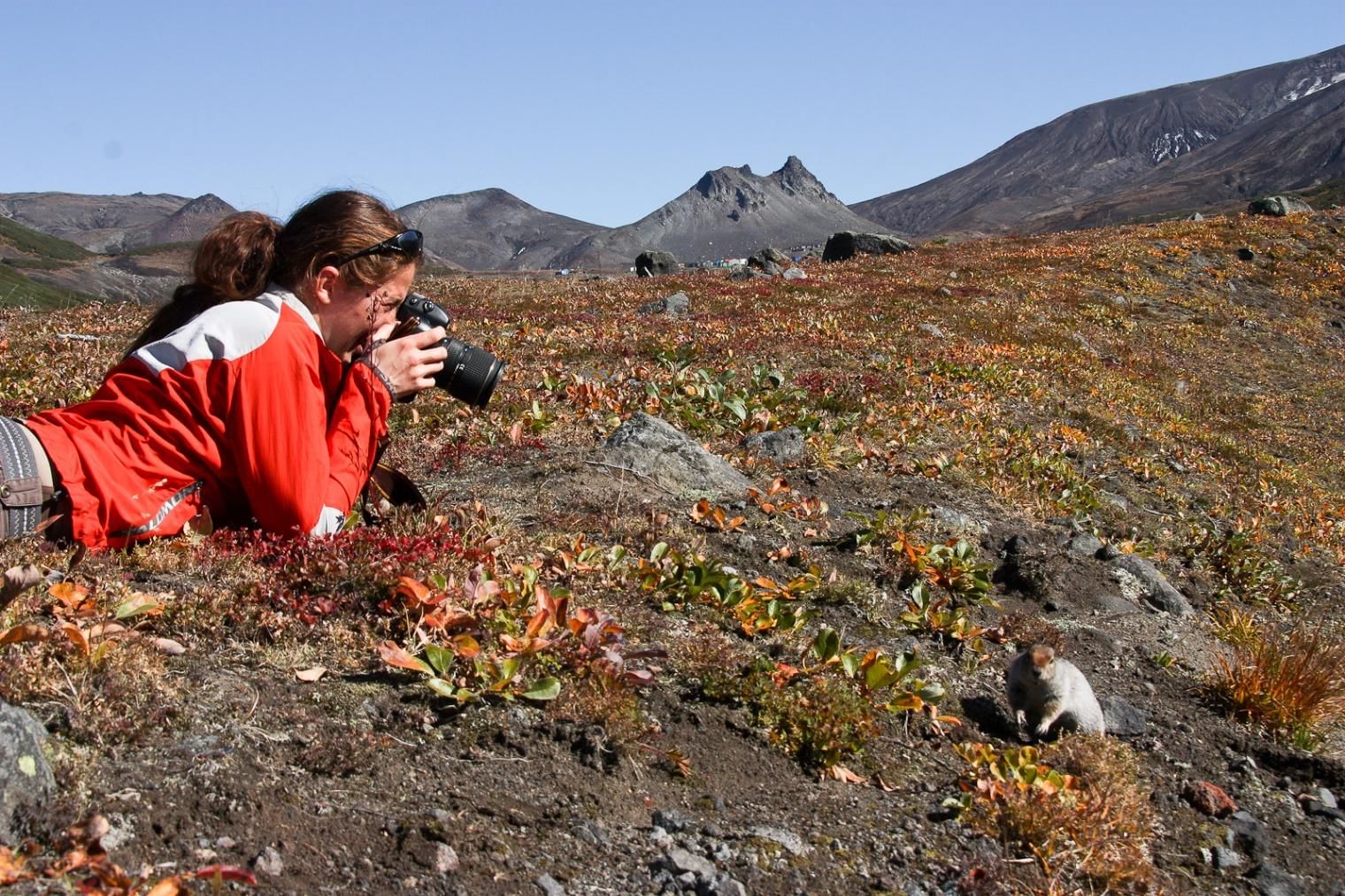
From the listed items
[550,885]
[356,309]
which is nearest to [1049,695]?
[550,885]

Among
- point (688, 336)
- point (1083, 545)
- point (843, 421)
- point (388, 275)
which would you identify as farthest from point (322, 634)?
point (688, 336)

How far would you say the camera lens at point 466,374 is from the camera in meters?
5.63

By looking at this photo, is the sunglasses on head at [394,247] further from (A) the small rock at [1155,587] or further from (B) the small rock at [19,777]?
(A) the small rock at [1155,587]

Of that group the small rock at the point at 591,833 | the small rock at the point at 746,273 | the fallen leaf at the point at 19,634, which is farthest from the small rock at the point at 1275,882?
the small rock at the point at 746,273

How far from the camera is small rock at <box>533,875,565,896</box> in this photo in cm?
316

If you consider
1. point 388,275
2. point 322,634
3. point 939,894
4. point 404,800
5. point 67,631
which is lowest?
point 939,894

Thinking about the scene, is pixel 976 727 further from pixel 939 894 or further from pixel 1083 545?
pixel 1083 545

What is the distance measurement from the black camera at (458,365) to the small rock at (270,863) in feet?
9.78

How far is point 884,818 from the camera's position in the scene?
4.13m

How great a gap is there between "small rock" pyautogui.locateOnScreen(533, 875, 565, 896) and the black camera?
2.94m

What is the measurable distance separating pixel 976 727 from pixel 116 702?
3720mm

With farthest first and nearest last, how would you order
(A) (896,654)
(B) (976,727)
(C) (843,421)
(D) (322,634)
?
(C) (843,421) → (A) (896,654) → (B) (976,727) → (D) (322,634)

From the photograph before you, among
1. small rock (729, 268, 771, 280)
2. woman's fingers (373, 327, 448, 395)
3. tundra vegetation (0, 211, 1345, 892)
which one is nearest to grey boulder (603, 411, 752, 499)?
tundra vegetation (0, 211, 1345, 892)

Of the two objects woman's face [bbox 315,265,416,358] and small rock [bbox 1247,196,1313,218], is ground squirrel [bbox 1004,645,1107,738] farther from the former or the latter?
small rock [bbox 1247,196,1313,218]
